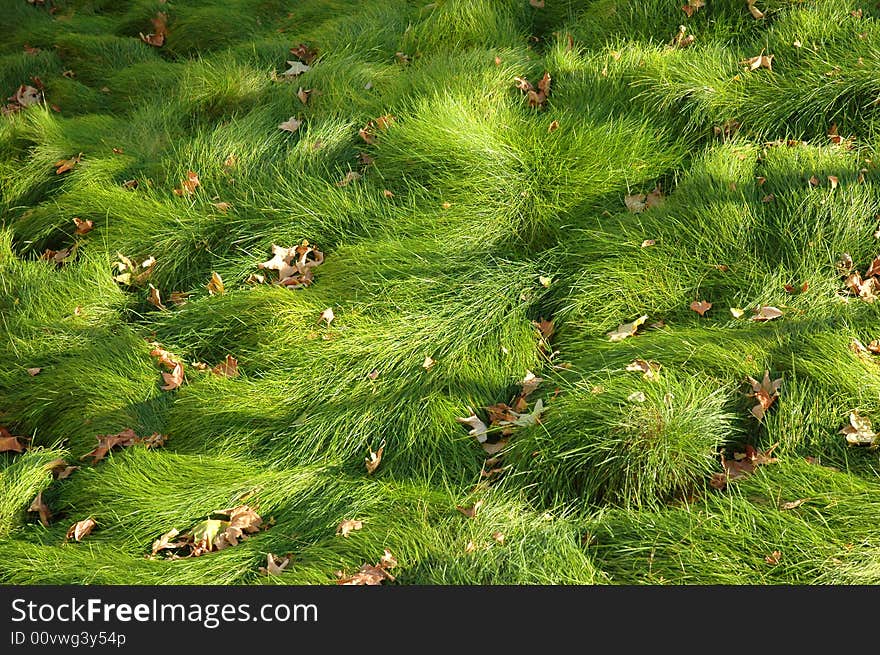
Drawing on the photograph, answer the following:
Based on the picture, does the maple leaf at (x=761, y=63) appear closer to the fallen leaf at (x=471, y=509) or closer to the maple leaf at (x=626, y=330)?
the maple leaf at (x=626, y=330)

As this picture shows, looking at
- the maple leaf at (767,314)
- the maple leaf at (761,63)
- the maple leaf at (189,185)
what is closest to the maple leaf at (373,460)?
the maple leaf at (767,314)

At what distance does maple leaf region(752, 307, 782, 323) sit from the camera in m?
3.91

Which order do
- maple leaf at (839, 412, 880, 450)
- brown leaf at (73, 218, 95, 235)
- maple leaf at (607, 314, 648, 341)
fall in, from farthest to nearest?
brown leaf at (73, 218, 95, 235), maple leaf at (607, 314, 648, 341), maple leaf at (839, 412, 880, 450)

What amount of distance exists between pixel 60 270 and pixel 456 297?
2.30 meters

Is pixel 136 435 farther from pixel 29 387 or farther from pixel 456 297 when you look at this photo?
pixel 456 297

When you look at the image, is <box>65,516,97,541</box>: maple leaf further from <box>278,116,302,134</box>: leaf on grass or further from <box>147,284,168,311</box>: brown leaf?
<box>278,116,302,134</box>: leaf on grass

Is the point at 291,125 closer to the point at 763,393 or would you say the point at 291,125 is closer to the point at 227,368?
the point at 227,368

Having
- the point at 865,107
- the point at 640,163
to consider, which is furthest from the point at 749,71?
the point at 640,163

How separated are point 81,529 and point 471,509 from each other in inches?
65.7

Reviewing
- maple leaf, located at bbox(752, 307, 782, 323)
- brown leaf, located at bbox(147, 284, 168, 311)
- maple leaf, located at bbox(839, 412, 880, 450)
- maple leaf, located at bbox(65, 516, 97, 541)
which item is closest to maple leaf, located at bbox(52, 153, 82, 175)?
brown leaf, located at bbox(147, 284, 168, 311)

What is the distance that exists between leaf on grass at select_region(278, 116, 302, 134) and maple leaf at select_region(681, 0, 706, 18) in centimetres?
261

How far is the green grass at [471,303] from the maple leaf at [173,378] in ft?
0.17

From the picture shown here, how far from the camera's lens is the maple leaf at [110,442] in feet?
12.6

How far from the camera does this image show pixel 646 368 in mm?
3650
